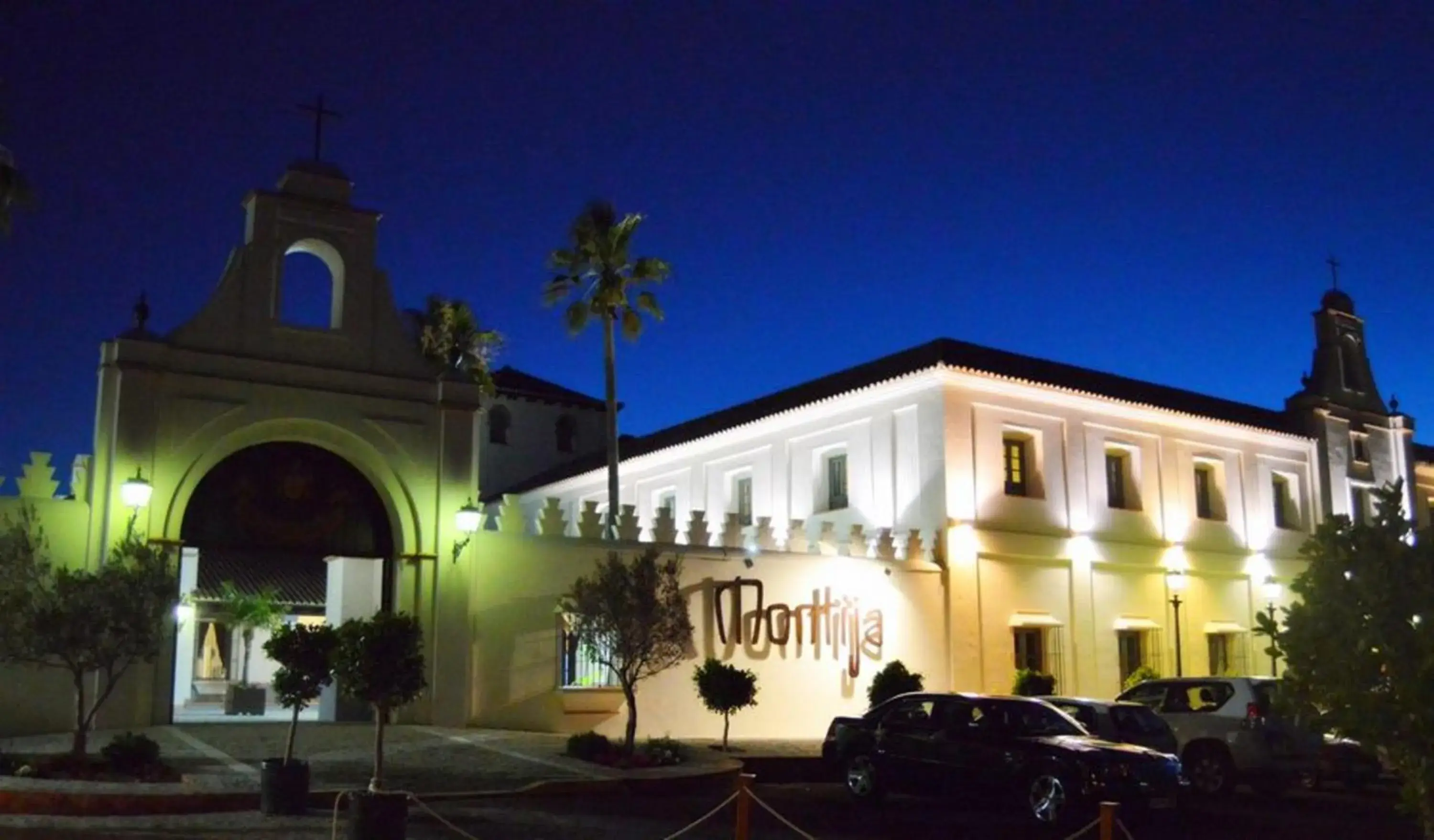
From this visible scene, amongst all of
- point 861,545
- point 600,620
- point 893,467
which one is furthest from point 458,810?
point 893,467

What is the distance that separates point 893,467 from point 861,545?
2532 mm

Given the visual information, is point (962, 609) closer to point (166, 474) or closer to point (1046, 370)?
point (1046, 370)

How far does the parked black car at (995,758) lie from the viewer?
14.7 meters

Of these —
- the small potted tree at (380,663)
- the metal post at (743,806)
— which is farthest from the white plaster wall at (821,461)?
the metal post at (743,806)

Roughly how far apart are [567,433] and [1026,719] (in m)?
35.6

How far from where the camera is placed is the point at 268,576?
33969 millimetres

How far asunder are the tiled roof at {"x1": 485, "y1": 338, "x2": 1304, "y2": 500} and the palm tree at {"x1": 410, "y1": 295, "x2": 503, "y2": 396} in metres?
5.35

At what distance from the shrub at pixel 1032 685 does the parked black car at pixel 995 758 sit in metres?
10.1

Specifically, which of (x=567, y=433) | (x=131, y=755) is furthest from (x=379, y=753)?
(x=567, y=433)

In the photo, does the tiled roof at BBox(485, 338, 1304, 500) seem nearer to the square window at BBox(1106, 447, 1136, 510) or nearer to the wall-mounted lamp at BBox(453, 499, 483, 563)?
the square window at BBox(1106, 447, 1136, 510)

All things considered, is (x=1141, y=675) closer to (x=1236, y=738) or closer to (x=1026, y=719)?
(x=1236, y=738)

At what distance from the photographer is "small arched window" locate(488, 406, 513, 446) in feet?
157

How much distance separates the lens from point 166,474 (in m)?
20.8

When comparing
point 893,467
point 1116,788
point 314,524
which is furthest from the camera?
point 893,467
